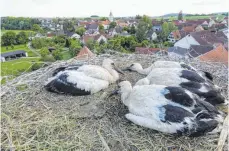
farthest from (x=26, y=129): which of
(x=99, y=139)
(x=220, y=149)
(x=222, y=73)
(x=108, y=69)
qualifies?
(x=222, y=73)

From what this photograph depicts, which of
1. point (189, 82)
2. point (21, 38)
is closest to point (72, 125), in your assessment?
point (189, 82)

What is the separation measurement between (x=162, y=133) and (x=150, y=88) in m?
0.40

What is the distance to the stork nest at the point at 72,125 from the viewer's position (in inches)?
68.2

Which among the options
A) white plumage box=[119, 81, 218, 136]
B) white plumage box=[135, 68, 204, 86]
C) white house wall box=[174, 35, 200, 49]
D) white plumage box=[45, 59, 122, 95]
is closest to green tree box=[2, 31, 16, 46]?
white house wall box=[174, 35, 200, 49]

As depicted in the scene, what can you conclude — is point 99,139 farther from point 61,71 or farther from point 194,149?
point 61,71

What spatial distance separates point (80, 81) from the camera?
241 centimetres

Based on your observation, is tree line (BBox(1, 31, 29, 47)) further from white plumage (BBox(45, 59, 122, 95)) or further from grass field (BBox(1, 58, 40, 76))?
white plumage (BBox(45, 59, 122, 95))

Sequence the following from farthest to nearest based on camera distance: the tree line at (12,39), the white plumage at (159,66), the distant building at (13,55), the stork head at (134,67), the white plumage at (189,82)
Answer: the tree line at (12,39)
the distant building at (13,55)
the stork head at (134,67)
the white plumage at (159,66)
the white plumage at (189,82)

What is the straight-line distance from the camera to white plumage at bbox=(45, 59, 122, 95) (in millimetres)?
2391

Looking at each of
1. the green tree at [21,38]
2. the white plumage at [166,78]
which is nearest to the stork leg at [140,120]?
the white plumage at [166,78]

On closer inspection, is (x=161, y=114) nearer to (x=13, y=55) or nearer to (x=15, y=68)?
(x=15, y=68)

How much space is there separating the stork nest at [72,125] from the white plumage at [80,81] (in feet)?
0.20

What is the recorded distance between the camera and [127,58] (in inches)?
138

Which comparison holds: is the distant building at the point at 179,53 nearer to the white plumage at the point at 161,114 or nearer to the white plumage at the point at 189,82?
the white plumage at the point at 189,82
